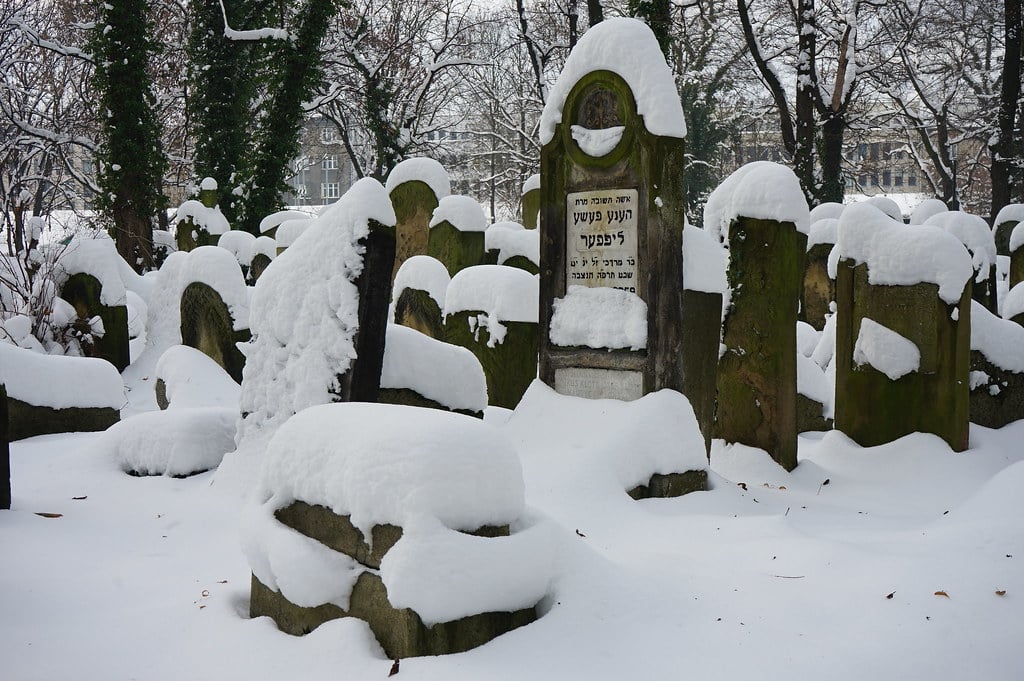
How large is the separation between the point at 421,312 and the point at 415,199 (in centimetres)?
497

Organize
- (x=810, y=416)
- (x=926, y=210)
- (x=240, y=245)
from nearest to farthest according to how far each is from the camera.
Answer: (x=810, y=416) < (x=926, y=210) < (x=240, y=245)

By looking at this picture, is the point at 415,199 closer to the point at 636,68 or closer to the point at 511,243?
the point at 511,243

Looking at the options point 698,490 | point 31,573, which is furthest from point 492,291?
point 31,573

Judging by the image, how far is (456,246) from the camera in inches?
474

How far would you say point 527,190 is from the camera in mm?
16000

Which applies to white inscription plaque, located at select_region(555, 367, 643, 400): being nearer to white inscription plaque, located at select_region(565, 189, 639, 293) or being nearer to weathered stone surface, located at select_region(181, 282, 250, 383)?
white inscription plaque, located at select_region(565, 189, 639, 293)

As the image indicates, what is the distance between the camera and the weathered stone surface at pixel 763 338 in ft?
22.2

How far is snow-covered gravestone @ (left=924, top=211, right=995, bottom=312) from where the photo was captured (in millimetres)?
11578

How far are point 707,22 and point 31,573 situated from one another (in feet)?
79.1

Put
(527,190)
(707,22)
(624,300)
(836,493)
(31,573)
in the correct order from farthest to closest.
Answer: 1. (707,22)
2. (527,190)
3. (836,493)
4. (624,300)
5. (31,573)

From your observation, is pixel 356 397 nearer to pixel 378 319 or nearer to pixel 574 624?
pixel 378 319

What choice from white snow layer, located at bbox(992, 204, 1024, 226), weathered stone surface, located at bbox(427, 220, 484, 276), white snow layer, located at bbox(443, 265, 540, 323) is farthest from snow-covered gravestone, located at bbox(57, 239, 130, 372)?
white snow layer, located at bbox(992, 204, 1024, 226)

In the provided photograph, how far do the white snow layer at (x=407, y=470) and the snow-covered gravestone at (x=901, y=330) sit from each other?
4.82 metres

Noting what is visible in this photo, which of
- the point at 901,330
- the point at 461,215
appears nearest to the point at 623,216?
the point at 901,330
